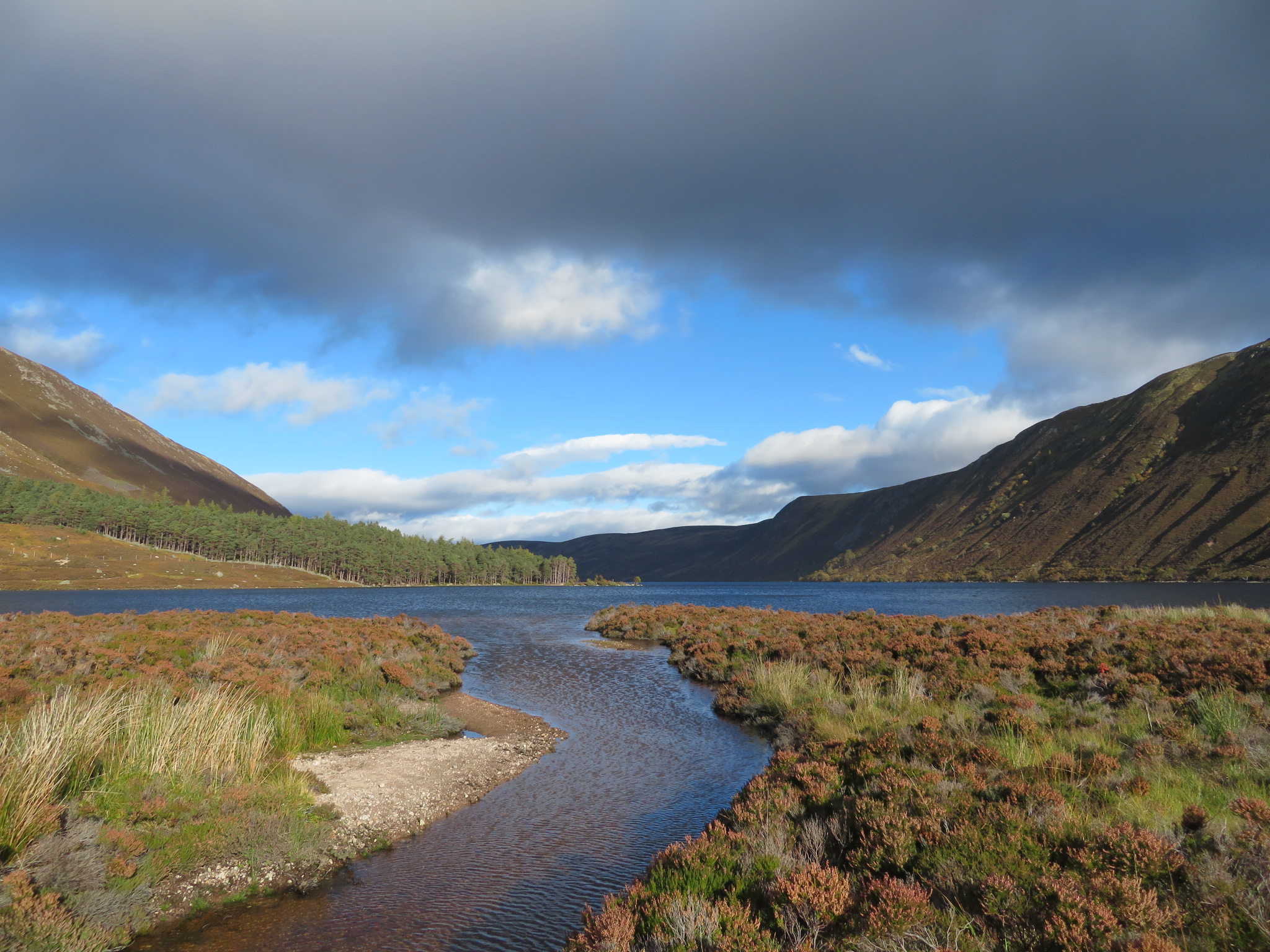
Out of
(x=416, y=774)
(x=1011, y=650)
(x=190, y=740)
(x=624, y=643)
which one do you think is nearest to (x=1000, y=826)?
(x=416, y=774)

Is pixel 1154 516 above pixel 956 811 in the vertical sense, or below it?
above

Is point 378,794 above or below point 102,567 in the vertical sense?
below

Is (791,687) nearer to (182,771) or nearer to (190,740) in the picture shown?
(190,740)

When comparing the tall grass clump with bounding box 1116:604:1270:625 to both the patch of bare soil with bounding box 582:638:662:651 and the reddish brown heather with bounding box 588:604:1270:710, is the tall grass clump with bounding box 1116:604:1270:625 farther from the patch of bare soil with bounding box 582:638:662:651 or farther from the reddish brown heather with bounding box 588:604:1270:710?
the patch of bare soil with bounding box 582:638:662:651

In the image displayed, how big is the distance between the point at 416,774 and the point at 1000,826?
35.0 feet

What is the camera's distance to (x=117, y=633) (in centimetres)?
2175

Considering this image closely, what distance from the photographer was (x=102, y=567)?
109688 millimetres

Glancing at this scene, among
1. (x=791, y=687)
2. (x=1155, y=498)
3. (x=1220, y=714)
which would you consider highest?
(x=1155, y=498)

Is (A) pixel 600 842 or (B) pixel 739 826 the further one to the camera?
(A) pixel 600 842

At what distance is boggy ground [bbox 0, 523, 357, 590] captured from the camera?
98250 millimetres

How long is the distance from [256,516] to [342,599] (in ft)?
302

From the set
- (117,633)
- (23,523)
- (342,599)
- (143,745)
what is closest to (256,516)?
(23,523)

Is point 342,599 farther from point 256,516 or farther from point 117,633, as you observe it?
point 256,516

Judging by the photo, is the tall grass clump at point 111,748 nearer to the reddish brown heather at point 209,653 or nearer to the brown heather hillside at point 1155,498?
the reddish brown heather at point 209,653
